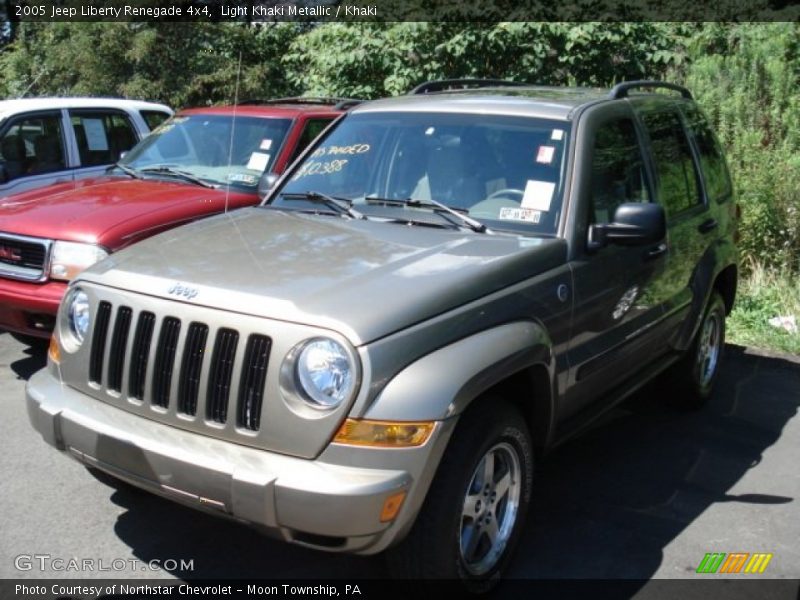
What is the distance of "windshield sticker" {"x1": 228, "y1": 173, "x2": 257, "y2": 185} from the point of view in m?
6.69

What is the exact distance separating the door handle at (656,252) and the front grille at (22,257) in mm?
3663

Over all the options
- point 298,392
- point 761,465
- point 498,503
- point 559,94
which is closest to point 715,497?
point 761,465

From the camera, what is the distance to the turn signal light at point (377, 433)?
9.32 feet

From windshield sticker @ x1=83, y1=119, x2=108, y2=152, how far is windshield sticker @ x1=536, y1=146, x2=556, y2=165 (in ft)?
19.2

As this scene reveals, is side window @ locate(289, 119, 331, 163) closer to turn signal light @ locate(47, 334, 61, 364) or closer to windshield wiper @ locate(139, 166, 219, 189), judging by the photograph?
windshield wiper @ locate(139, 166, 219, 189)

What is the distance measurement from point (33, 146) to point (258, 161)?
268 centimetres

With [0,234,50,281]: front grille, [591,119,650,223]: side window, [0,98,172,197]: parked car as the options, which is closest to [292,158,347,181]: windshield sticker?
[591,119,650,223]: side window

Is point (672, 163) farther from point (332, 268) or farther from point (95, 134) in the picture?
point (95, 134)

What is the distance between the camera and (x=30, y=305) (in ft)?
17.8

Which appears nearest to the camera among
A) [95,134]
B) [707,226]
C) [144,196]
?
[707,226]

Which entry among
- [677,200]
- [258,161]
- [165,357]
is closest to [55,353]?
[165,357]

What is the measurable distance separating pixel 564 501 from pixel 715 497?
80cm

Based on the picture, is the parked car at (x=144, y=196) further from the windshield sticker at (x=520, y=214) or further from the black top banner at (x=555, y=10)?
the windshield sticker at (x=520, y=214)

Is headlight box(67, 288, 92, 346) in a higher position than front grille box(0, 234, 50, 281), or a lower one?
higher
